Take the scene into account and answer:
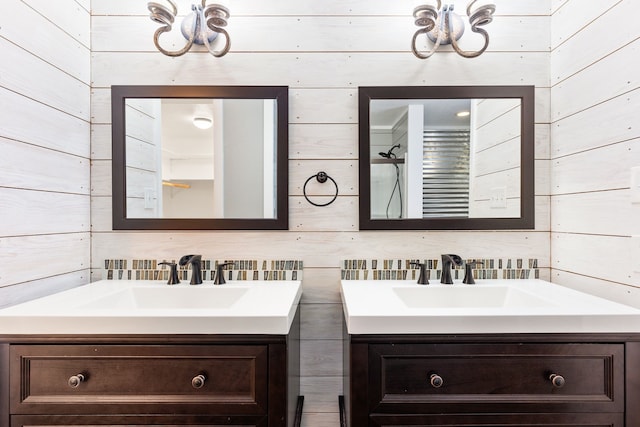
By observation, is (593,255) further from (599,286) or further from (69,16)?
(69,16)

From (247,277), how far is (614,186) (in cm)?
144

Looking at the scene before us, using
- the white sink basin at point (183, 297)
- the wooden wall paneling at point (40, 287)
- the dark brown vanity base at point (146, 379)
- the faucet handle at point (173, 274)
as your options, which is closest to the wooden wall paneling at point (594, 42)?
the dark brown vanity base at point (146, 379)

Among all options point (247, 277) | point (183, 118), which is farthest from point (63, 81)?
point (247, 277)

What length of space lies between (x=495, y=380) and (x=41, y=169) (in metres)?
1.71

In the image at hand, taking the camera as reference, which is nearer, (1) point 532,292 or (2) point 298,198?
(1) point 532,292

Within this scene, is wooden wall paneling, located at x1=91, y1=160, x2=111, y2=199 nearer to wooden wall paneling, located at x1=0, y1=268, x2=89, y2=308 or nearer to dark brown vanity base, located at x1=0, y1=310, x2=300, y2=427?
wooden wall paneling, located at x1=0, y1=268, x2=89, y2=308

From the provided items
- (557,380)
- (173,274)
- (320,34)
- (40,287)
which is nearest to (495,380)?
(557,380)

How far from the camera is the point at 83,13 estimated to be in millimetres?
1426

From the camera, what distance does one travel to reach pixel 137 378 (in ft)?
3.04

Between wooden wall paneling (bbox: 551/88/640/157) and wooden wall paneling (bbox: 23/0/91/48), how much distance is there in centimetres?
210

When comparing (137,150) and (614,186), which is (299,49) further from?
(614,186)

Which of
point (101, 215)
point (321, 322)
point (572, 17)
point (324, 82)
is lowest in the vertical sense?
point (321, 322)

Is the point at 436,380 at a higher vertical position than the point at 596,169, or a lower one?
lower

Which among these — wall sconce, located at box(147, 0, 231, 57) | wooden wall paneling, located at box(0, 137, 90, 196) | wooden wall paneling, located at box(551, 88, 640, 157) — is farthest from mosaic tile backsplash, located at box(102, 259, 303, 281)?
wooden wall paneling, located at box(551, 88, 640, 157)
